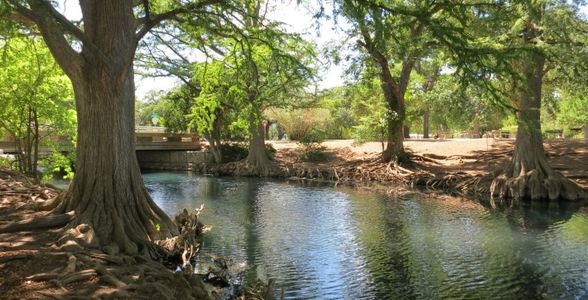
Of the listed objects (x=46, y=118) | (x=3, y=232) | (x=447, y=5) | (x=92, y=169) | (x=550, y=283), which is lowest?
(x=550, y=283)

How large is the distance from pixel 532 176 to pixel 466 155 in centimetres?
777

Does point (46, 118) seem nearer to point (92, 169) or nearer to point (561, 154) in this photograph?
point (92, 169)

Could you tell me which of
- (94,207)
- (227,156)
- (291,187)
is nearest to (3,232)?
(94,207)

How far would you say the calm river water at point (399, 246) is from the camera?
8.64 metres

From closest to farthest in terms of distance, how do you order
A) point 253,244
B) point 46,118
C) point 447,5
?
point 447,5 → point 253,244 → point 46,118

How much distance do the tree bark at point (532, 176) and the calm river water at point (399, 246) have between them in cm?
182

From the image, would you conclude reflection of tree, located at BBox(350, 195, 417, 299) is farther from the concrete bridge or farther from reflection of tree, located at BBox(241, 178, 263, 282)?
the concrete bridge

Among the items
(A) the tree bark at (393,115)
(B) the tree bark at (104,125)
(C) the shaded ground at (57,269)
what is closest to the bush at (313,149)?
(A) the tree bark at (393,115)

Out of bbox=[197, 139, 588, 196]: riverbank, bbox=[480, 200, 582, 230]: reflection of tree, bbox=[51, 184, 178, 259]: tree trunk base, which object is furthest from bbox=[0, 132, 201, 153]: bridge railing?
bbox=[51, 184, 178, 259]: tree trunk base

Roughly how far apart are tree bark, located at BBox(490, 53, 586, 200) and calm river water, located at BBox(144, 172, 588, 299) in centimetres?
182

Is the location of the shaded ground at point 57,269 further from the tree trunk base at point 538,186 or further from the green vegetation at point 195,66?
the tree trunk base at point 538,186

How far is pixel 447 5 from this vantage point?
8500mm

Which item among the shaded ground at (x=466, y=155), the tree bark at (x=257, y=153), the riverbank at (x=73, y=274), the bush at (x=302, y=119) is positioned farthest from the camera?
the bush at (x=302, y=119)

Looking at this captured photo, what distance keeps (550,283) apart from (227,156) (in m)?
28.3
